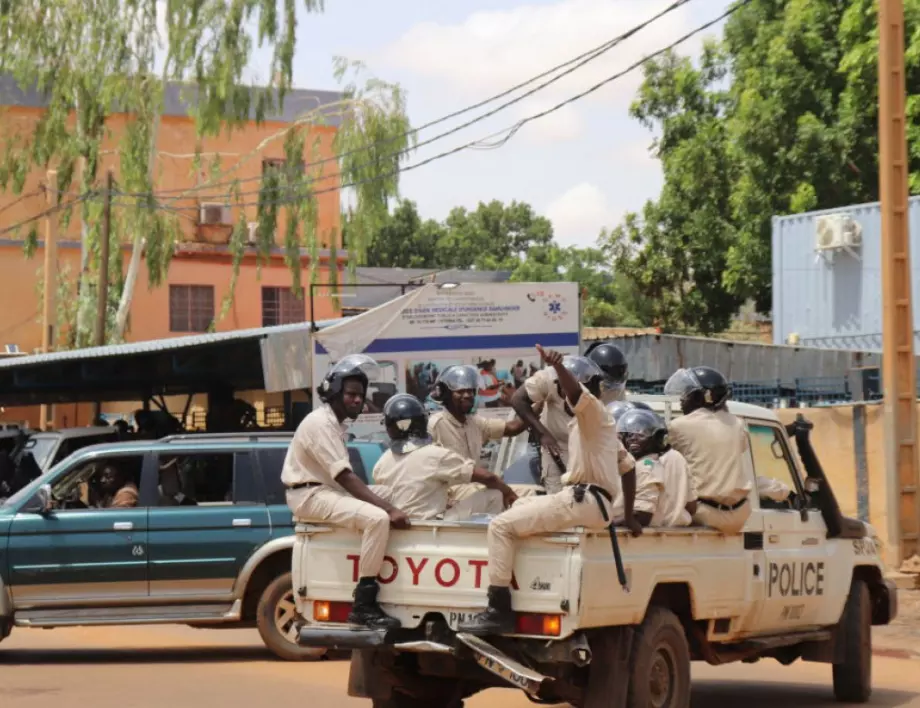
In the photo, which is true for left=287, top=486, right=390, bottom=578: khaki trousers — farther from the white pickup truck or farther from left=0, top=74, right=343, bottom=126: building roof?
left=0, top=74, right=343, bottom=126: building roof

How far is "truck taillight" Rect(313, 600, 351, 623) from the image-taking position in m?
8.40

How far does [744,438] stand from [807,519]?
3.40 ft

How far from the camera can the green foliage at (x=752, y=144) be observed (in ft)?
103

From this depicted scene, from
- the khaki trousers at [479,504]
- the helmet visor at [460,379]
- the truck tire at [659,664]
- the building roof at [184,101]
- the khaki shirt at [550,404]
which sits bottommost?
the truck tire at [659,664]

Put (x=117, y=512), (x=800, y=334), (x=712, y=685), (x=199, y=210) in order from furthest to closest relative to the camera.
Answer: (x=199, y=210), (x=800, y=334), (x=117, y=512), (x=712, y=685)

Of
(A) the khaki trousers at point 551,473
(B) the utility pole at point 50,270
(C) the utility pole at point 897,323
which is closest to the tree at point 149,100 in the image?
(B) the utility pole at point 50,270

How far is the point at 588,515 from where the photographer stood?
7715mm


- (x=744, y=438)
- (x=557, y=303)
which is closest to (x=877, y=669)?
(x=744, y=438)

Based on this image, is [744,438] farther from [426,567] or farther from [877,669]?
[877,669]

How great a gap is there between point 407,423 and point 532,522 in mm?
1195

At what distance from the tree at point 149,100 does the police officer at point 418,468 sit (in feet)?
85.1

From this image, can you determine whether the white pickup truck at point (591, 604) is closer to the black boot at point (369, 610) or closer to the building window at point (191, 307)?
the black boot at point (369, 610)

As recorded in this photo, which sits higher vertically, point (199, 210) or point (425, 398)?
point (199, 210)

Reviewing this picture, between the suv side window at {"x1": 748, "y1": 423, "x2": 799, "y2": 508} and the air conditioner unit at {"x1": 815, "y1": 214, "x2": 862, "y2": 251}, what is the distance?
54.0 feet
